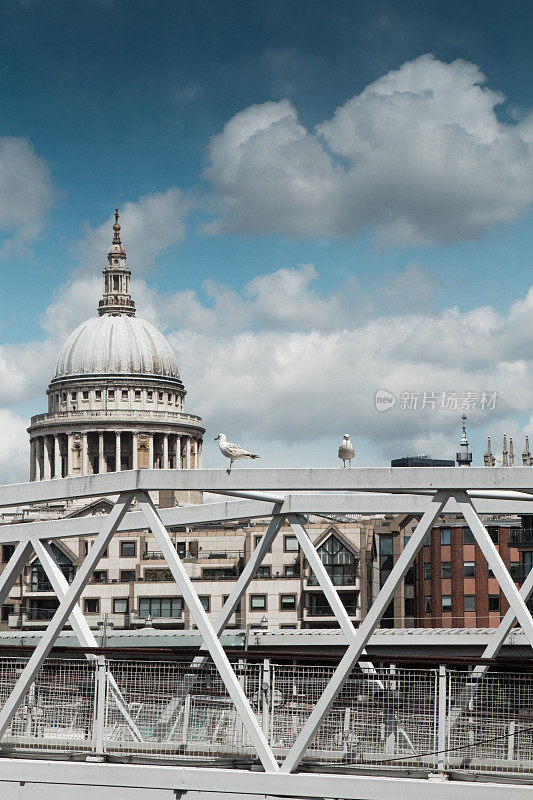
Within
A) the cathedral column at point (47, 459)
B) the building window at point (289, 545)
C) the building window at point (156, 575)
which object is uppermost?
the cathedral column at point (47, 459)

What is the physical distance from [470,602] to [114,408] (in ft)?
304

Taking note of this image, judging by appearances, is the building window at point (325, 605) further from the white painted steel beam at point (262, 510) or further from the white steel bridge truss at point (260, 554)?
the white steel bridge truss at point (260, 554)

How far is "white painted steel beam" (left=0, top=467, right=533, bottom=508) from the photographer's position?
17.0 meters

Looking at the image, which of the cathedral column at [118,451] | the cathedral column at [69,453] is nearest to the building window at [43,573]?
the cathedral column at [69,453]

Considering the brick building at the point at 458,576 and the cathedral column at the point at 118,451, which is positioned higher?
the cathedral column at the point at 118,451

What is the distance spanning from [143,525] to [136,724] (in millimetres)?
8958

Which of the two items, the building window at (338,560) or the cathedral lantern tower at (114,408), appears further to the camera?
the cathedral lantern tower at (114,408)

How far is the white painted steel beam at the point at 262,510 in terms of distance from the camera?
919 inches

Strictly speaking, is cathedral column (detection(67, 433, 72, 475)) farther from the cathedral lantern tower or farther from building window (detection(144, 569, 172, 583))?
building window (detection(144, 569, 172, 583))

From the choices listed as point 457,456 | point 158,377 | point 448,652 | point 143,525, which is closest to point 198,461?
point 158,377

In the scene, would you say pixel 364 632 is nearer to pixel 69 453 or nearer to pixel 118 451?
pixel 118 451

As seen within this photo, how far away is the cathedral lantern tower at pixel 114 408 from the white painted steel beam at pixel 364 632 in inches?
5967

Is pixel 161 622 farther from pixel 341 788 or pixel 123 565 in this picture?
pixel 341 788

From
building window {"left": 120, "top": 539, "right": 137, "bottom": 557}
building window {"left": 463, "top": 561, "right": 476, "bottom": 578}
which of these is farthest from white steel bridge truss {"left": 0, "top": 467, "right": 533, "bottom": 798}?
building window {"left": 120, "top": 539, "right": 137, "bottom": 557}
